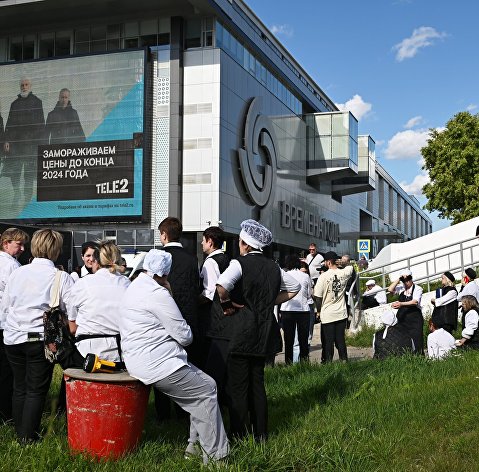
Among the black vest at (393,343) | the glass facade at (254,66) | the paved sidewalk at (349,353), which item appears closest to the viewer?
the black vest at (393,343)

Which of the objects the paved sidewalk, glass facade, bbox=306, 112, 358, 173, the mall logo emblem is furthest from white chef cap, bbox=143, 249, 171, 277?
glass facade, bbox=306, 112, 358, 173

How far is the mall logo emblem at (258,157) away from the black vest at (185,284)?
3622 cm

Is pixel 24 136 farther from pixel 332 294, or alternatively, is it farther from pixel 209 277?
pixel 209 277

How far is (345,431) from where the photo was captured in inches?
227

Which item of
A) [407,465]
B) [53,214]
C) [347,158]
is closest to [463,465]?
[407,465]

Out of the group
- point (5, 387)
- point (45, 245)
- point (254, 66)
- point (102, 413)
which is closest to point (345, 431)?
point (102, 413)

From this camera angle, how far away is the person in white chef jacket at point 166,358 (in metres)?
4.85

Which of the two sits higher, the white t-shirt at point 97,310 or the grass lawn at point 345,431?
the white t-shirt at point 97,310

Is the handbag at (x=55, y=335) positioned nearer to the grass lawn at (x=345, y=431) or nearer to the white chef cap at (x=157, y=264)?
the grass lawn at (x=345, y=431)

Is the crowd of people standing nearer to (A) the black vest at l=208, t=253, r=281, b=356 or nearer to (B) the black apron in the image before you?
(A) the black vest at l=208, t=253, r=281, b=356

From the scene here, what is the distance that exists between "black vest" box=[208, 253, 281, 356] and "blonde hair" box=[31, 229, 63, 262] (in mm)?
1373

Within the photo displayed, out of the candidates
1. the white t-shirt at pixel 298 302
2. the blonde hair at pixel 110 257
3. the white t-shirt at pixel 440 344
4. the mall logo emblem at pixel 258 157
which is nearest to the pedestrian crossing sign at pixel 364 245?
the mall logo emblem at pixel 258 157

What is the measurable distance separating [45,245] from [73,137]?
3680 centimetres

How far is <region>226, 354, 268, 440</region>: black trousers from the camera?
5.50 meters
